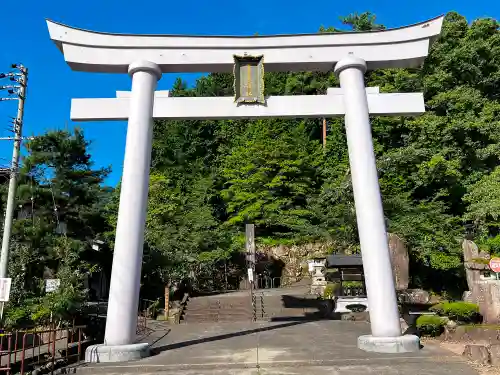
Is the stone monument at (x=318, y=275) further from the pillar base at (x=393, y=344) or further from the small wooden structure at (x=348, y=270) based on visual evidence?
the pillar base at (x=393, y=344)

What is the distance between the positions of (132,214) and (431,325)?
8.43 metres

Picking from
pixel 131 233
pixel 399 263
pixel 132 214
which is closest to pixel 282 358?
pixel 131 233

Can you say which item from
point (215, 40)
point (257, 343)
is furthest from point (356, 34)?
point (257, 343)

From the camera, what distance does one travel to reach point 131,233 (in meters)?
7.66

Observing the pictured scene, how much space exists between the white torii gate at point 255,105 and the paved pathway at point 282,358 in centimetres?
74

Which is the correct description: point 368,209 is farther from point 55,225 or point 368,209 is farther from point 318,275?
point 55,225

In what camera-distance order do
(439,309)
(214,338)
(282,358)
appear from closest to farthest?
1. (282,358)
2. (214,338)
3. (439,309)

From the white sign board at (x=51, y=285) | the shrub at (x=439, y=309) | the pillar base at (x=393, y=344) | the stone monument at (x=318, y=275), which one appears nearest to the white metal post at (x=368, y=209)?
the pillar base at (x=393, y=344)

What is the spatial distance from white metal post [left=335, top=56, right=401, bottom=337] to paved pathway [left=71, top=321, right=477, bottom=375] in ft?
2.65

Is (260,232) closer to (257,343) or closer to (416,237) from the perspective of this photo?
(416,237)

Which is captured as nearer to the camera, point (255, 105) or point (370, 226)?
point (370, 226)

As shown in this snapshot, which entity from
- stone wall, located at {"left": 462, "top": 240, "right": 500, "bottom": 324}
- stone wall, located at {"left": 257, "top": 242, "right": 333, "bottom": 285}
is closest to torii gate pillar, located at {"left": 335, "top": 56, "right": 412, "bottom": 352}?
stone wall, located at {"left": 462, "top": 240, "right": 500, "bottom": 324}

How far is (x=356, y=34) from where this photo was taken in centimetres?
908

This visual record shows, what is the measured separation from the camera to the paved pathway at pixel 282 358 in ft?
20.8
